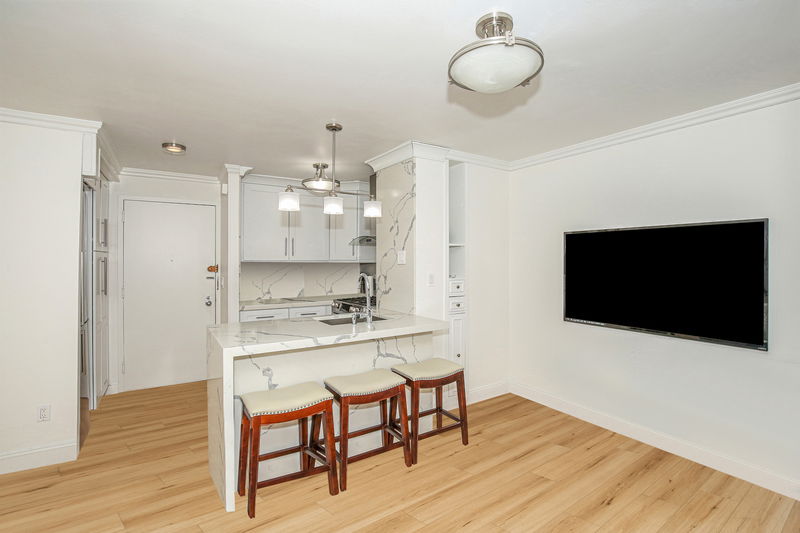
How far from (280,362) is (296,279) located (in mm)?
2885

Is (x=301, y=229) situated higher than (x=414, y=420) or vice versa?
(x=301, y=229)

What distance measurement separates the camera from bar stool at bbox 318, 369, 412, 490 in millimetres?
2424

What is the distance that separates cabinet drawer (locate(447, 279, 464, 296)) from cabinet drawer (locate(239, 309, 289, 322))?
2.03 metres

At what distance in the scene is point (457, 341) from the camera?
3.81 metres

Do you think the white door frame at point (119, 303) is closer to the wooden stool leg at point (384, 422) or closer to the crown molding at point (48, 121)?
the crown molding at point (48, 121)

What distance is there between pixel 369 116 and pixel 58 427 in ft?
10.2

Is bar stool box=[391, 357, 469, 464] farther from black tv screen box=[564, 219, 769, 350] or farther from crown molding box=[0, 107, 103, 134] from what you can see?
crown molding box=[0, 107, 103, 134]

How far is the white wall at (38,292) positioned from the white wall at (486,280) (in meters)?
3.17

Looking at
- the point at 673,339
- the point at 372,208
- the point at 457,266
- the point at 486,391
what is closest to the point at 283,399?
the point at 372,208

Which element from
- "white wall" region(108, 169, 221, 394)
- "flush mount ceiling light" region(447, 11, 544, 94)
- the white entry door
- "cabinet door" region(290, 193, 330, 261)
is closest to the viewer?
"flush mount ceiling light" region(447, 11, 544, 94)

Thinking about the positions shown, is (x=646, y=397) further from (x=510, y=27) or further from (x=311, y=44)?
(x=311, y=44)

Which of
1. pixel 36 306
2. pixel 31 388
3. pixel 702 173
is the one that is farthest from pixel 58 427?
pixel 702 173

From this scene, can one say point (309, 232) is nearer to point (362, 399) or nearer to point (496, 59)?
point (362, 399)

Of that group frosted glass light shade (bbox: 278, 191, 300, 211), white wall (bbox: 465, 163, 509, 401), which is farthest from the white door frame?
white wall (bbox: 465, 163, 509, 401)
